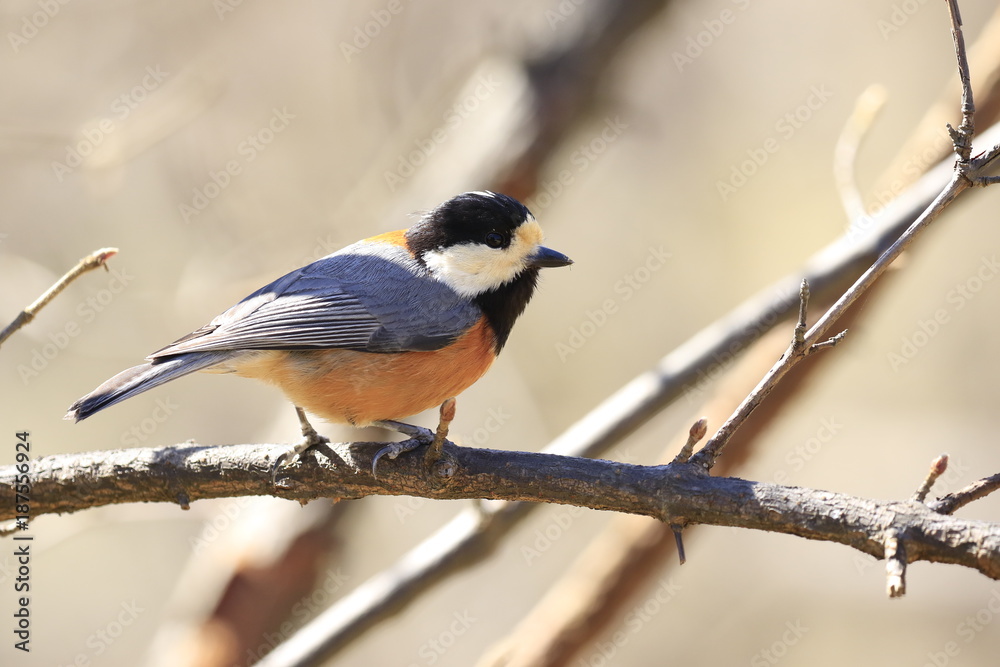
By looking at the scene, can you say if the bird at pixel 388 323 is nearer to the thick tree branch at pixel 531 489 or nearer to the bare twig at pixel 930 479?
the thick tree branch at pixel 531 489

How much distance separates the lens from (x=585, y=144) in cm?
566

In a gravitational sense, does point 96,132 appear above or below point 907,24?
below

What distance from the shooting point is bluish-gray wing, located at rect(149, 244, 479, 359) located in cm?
324

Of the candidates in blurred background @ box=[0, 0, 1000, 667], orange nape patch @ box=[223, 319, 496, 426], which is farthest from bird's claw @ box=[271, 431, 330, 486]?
blurred background @ box=[0, 0, 1000, 667]

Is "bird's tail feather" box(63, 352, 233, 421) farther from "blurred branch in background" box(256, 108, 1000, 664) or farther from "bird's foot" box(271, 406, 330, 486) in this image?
"blurred branch in background" box(256, 108, 1000, 664)

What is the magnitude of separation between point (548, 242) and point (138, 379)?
496cm

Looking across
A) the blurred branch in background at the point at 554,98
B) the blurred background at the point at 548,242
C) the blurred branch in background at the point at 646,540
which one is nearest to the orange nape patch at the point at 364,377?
the blurred branch in background at the point at 646,540

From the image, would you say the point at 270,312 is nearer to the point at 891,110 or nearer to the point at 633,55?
the point at 633,55

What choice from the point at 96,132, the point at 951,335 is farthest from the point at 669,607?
the point at 96,132

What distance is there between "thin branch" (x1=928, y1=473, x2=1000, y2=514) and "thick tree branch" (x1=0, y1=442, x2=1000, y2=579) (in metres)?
0.02

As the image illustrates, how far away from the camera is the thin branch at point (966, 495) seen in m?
1.86

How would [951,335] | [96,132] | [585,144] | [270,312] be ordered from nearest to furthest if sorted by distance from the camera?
[270,312]
[96,132]
[585,144]
[951,335]

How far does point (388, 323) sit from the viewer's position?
11.0 ft

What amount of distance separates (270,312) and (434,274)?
721mm
